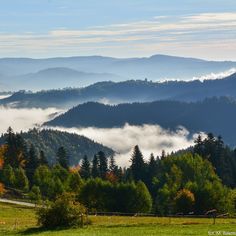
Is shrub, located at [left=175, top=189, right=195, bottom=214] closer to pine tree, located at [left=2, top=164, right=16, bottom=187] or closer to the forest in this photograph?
the forest

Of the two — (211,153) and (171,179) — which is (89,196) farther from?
(211,153)

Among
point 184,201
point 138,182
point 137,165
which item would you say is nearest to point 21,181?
point 138,182

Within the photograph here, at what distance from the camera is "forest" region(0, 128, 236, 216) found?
370 feet

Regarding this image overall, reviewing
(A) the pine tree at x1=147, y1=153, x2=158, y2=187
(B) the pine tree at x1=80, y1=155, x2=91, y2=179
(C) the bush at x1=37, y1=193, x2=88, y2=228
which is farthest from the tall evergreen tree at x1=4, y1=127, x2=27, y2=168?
(C) the bush at x1=37, y1=193, x2=88, y2=228

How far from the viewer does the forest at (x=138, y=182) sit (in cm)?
11262

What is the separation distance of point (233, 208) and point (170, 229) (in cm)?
6481

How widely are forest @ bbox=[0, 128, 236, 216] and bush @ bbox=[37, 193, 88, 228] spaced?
1868 inches

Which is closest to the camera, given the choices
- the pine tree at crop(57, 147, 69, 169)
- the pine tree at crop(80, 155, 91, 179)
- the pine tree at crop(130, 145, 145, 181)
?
the pine tree at crop(130, 145, 145, 181)

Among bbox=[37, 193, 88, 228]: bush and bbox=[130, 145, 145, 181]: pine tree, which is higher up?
bbox=[130, 145, 145, 181]: pine tree

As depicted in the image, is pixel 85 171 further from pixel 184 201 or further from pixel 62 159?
pixel 184 201

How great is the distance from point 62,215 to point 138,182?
67071 mm

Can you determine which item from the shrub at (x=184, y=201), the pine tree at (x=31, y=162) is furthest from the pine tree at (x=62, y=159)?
the shrub at (x=184, y=201)

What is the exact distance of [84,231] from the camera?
163 feet

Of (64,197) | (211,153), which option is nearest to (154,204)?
(211,153)
